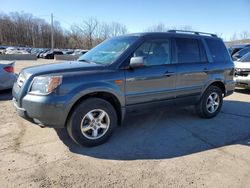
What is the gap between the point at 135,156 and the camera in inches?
143

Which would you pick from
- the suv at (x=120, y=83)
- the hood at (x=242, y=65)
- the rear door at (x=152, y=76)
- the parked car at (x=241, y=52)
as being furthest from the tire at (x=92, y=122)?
the parked car at (x=241, y=52)

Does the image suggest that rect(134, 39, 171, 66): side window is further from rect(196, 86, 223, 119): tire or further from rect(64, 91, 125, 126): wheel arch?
rect(196, 86, 223, 119): tire

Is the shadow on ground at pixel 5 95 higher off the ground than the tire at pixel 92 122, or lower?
lower

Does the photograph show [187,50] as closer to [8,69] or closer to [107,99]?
[107,99]

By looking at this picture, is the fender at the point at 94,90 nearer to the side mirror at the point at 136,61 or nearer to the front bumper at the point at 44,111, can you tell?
the front bumper at the point at 44,111

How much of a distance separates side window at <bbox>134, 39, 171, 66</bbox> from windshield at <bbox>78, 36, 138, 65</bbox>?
0.25 m

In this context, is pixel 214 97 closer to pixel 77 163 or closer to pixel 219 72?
pixel 219 72

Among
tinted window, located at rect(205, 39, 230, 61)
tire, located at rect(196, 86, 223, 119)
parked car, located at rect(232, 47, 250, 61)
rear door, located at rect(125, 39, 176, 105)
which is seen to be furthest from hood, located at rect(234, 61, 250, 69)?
rear door, located at rect(125, 39, 176, 105)

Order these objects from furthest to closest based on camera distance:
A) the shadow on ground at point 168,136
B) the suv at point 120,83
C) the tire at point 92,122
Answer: the shadow on ground at point 168,136, the tire at point 92,122, the suv at point 120,83

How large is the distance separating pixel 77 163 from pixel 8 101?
4.56 metres

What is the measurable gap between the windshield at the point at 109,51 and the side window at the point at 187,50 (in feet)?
3.46

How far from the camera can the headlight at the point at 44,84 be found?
342 centimetres

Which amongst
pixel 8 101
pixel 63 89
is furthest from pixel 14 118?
pixel 63 89

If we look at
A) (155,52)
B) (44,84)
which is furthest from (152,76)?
(44,84)
